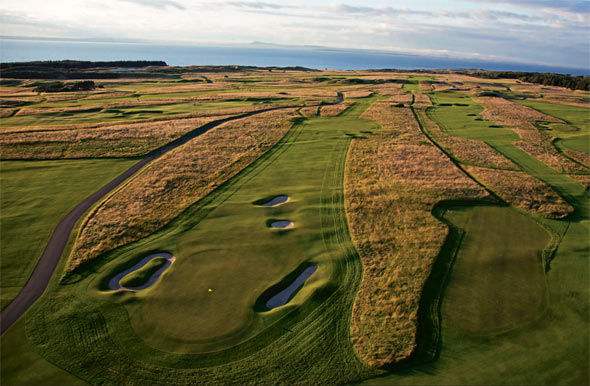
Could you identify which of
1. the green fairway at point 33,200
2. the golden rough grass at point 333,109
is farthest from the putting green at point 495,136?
the green fairway at point 33,200

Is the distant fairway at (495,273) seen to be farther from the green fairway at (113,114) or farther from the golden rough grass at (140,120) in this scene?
the green fairway at (113,114)

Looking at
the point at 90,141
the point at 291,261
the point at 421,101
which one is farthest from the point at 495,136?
the point at 90,141

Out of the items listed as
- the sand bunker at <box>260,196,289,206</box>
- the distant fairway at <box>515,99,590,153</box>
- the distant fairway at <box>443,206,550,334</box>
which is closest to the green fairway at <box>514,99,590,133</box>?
the distant fairway at <box>515,99,590,153</box>

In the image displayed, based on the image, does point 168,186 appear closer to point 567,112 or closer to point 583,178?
point 583,178

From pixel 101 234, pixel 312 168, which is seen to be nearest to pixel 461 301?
pixel 312 168

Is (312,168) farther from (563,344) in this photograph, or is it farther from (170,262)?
(563,344)

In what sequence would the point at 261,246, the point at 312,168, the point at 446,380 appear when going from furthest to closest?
the point at 312,168 → the point at 261,246 → the point at 446,380
